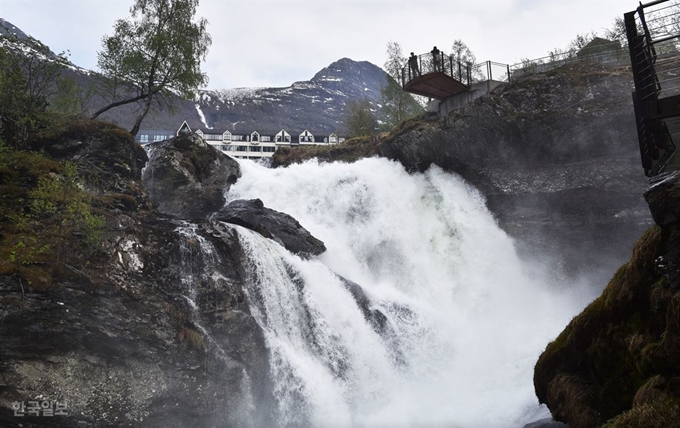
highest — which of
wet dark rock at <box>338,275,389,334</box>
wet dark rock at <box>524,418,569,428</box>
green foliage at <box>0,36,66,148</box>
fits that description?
green foliage at <box>0,36,66,148</box>

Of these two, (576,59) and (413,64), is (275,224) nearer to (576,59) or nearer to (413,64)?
(413,64)

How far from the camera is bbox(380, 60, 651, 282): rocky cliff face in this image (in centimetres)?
2475

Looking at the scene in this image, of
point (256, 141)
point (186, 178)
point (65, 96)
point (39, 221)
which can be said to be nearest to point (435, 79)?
point (186, 178)

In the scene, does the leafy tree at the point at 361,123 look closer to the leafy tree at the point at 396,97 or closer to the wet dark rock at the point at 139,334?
the leafy tree at the point at 396,97

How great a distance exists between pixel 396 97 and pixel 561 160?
1117 inches

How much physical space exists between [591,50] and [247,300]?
28002 millimetres

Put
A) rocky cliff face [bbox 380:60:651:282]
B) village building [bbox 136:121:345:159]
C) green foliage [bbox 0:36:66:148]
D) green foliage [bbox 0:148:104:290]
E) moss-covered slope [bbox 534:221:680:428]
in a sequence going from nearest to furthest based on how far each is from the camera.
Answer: moss-covered slope [bbox 534:221:680:428] < green foliage [bbox 0:148:104:290] < green foliage [bbox 0:36:66:148] < rocky cliff face [bbox 380:60:651:282] < village building [bbox 136:121:345:159]

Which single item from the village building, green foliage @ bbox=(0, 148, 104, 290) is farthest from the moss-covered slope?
the village building

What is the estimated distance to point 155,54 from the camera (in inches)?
1053

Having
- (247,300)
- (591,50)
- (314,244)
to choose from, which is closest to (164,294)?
(247,300)

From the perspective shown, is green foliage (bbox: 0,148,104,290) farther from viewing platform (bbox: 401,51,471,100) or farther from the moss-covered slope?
viewing platform (bbox: 401,51,471,100)

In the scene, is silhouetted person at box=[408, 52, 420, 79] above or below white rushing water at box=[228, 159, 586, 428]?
above

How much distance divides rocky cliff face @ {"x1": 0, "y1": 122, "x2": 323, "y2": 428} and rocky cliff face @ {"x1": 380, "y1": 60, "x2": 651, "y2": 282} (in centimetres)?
1742

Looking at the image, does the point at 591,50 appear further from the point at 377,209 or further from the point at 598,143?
the point at 377,209
